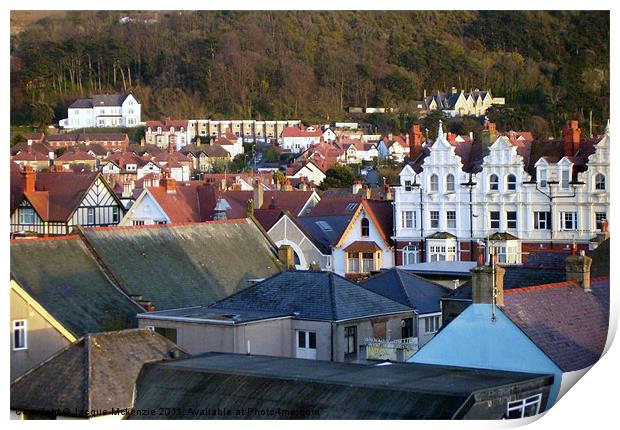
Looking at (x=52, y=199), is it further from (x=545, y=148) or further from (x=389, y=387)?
(x=389, y=387)

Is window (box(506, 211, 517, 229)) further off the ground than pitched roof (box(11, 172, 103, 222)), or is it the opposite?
pitched roof (box(11, 172, 103, 222))

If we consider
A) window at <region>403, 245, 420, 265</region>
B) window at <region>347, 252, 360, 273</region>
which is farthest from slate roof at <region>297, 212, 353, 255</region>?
window at <region>403, 245, 420, 265</region>

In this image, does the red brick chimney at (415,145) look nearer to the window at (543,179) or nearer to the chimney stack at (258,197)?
the chimney stack at (258,197)

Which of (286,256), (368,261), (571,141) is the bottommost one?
(368,261)

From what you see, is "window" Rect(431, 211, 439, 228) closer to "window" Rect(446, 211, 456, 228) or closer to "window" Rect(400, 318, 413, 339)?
"window" Rect(446, 211, 456, 228)

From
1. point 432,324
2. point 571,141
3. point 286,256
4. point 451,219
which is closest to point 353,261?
point 451,219

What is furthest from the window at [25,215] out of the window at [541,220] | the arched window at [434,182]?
the window at [541,220]

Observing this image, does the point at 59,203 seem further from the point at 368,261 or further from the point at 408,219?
the point at 408,219
